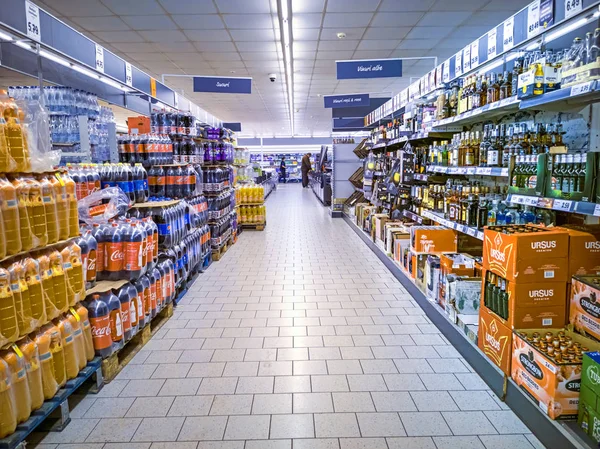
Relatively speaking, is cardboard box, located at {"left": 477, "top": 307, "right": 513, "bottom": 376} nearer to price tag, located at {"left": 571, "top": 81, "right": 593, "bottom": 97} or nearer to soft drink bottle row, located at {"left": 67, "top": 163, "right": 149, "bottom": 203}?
price tag, located at {"left": 571, "top": 81, "right": 593, "bottom": 97}

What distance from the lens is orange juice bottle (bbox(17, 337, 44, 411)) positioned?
2.05 metres

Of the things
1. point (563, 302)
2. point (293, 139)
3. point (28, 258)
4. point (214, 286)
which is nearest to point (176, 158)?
point (214, 286)

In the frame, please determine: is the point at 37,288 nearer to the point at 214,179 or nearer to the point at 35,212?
the point at 35,212

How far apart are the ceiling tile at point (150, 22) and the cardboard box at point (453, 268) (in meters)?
5.84

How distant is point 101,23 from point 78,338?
6279 millimetres

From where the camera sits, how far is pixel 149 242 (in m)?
3.35

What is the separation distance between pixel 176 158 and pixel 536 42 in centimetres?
447

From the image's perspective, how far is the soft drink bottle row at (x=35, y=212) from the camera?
200 cm

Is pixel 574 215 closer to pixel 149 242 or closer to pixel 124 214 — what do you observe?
pixel 149 242

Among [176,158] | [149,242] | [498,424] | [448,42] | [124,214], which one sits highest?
[448,42]

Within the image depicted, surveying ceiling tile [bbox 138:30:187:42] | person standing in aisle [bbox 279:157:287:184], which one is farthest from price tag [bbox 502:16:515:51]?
person standing in aisle [bbox 279:157:287:184]

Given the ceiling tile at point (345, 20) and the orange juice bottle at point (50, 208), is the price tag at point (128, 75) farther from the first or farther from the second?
the ceiling tile at point (345, 20)

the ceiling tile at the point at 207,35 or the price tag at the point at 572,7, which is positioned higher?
the ceiling tile at the point at 207,35

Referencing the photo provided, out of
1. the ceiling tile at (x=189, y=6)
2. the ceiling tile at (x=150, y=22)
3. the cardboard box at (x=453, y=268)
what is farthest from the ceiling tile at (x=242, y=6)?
the cardboard box at (x=453, y=268)
